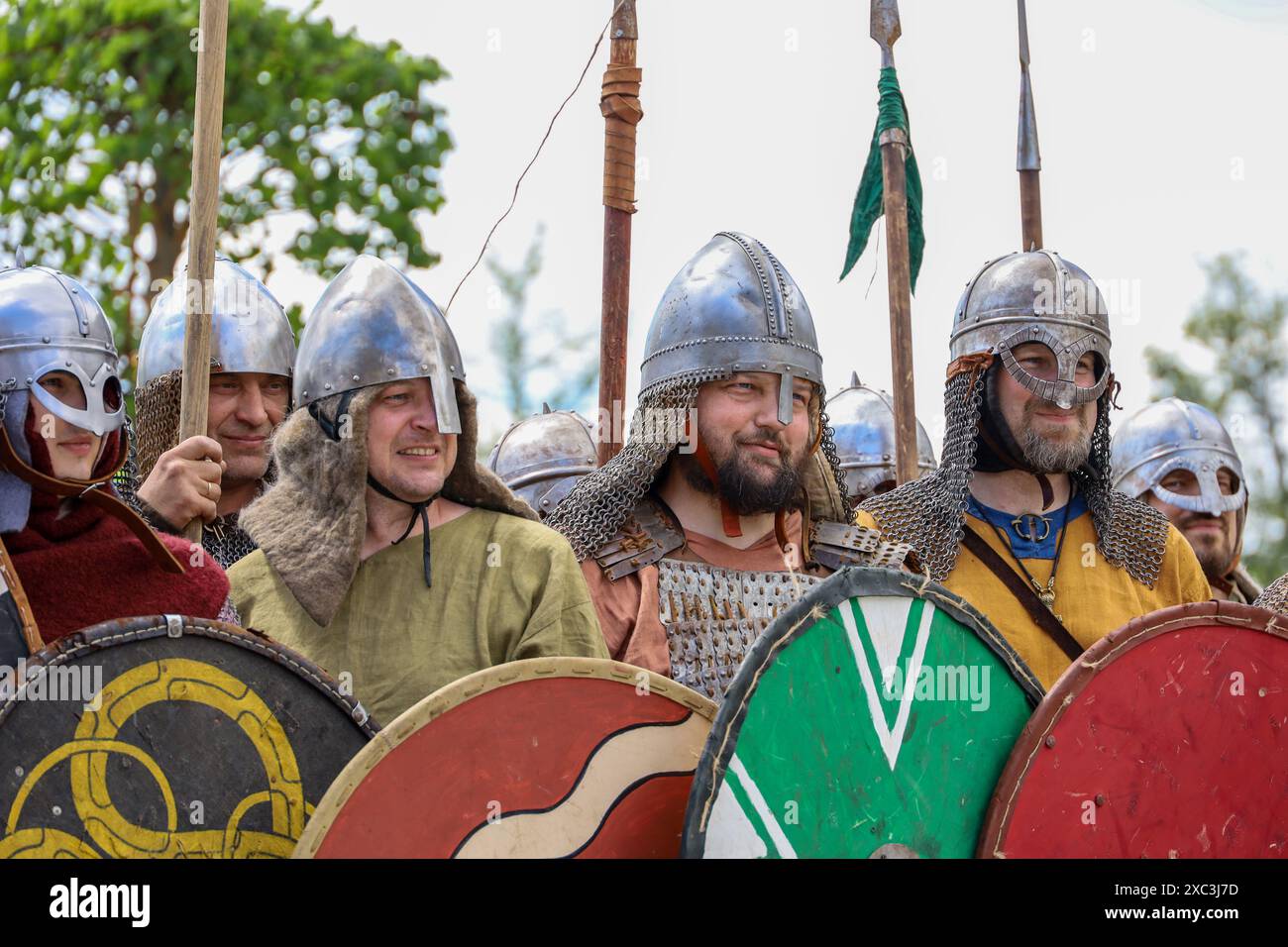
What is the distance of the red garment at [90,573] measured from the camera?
3.23 meters

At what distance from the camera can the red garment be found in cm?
323

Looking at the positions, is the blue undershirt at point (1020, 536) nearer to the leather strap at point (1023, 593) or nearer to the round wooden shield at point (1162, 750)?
the leather strap at point (1023, 593)

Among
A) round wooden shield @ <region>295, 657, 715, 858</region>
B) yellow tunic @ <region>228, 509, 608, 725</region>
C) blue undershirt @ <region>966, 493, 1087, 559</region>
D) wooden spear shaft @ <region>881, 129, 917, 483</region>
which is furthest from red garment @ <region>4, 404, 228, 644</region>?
wooden spear shaft @ <region>881, 129, 917, 483</region>

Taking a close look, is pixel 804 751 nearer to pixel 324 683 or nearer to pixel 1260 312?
pixel 324 683

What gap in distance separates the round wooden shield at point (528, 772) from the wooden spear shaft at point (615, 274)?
238 cm

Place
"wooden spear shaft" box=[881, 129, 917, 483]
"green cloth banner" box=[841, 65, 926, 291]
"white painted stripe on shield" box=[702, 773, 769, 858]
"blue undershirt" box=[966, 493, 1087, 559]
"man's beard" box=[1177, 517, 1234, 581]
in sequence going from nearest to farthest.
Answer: "white painted stripe on shield" box=[702, 773, 769, 858], "blue undershirt" box=[966, 493, 1087, 559], "wooden spear shaft" box=[881, 129, 917, 483], "green cloth banner" box=[841, 65, 926, 291], "man's beard" box=[1177, 517, 1234, 581]

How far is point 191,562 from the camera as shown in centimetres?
340

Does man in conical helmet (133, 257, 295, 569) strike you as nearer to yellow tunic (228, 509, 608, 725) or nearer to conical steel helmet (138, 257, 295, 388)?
conical steel helmet (138, 257, 295, 388)

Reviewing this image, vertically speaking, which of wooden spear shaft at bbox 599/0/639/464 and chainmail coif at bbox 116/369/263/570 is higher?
wooden spear shaft at bbox 599/0/639/464

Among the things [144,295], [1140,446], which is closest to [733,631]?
[1140,446]

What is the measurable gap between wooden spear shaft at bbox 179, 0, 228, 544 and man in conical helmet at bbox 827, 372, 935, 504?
3.88m

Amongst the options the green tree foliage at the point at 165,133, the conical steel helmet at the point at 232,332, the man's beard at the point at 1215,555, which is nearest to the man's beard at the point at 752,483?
the conical steel helmet at the point at 232,332

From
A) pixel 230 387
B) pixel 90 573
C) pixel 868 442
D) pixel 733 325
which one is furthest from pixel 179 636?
pixel 868 442
